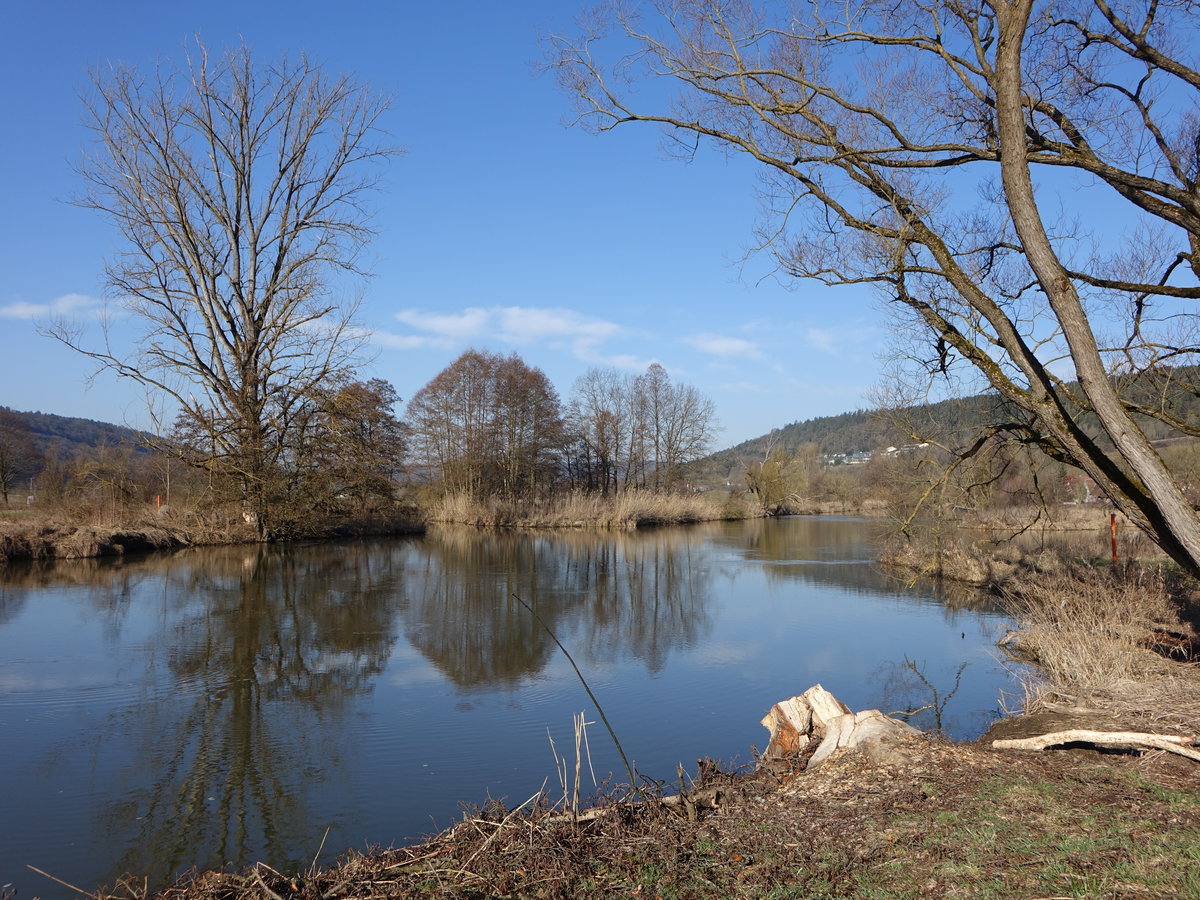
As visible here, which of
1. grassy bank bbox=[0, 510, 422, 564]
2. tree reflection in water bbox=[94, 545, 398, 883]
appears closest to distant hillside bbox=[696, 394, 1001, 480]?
tree reflection in water bbox=[94, 545, 398, 883]

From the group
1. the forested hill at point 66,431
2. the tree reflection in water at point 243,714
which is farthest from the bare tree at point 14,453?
the tree reflection in water at point 243,714

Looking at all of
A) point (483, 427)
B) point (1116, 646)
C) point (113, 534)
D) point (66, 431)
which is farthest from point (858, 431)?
point (1116, 646)

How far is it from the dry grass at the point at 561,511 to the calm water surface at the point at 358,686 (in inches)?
617

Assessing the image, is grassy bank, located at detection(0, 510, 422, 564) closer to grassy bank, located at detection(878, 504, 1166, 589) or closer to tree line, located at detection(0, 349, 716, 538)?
tree line, located at detection(0, 349, 716, 538)

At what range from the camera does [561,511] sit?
34.6m

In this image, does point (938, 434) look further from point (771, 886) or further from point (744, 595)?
point (771, 886)

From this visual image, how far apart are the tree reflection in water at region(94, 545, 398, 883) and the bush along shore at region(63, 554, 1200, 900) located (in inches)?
27.5

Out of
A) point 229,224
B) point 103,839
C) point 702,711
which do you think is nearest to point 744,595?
point 702,711

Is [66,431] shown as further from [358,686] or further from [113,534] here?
[358,686]

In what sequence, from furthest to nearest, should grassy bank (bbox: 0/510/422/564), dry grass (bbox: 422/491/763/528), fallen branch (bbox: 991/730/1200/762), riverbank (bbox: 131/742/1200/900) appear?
1. dry grass (bbox: 422/491/763/528)
2. grassy bank (bbox: 0/510/422/564)
3. fallen branch (bbox: 991/730/1200/762)
4. riverbank (bbox: 131/742/1200/900)

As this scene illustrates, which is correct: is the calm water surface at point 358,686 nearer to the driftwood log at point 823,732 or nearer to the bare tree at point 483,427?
the driftwood log at point 823,732

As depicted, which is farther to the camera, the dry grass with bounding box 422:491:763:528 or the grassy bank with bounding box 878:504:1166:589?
the dry grass with bounding box 422:491:763:528

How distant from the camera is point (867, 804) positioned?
4320 millimetres

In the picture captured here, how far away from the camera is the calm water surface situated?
17.0 feet
